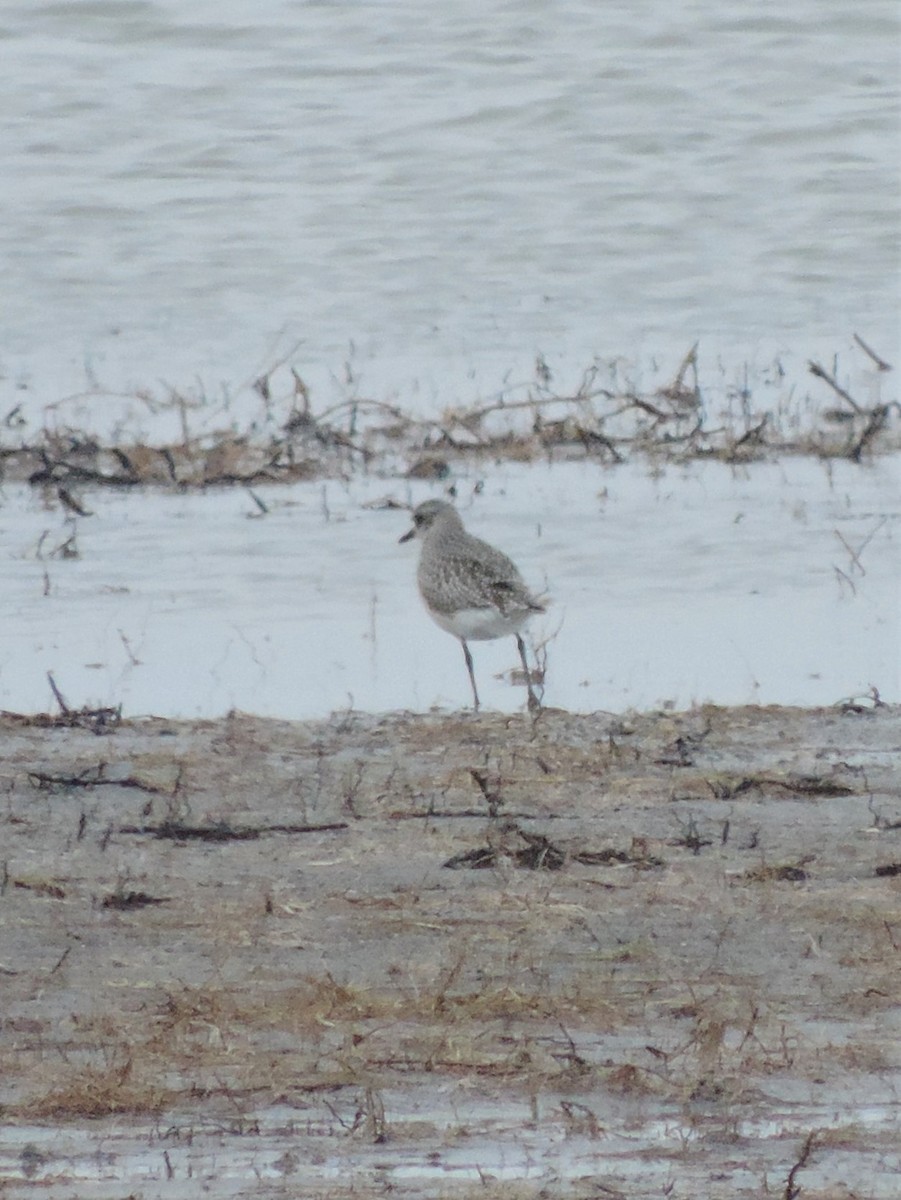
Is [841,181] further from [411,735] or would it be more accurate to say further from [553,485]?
[411,735]

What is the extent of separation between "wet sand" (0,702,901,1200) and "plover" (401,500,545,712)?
669 mm

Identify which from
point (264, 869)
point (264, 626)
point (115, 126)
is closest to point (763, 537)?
point (264, 626)

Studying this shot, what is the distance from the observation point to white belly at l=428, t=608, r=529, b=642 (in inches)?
368

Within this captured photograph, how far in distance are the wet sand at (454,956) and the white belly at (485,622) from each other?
25.7 inches

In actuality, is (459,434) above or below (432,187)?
above

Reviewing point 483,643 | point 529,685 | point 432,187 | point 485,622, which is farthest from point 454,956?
point 432,187

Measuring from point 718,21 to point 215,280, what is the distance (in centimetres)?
859

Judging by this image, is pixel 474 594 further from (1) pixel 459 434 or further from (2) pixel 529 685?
(1) pixel 459 434

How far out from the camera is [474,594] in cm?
941

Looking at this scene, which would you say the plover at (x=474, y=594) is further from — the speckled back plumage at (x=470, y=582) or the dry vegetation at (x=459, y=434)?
the dry vegetation at (x=459, y=434)

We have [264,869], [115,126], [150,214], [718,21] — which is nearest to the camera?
[264,869]

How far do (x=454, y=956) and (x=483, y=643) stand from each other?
4.98 m

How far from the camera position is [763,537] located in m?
12.4

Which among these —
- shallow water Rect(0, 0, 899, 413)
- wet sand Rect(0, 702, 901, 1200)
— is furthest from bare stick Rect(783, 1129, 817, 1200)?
shallow water Rect(0, 0, 899, 413)
